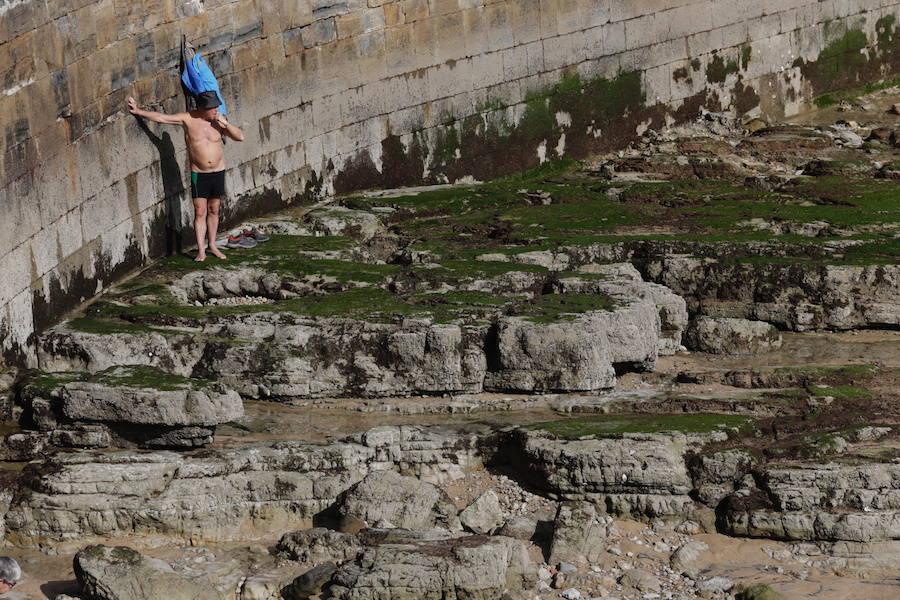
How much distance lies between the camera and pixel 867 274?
36.4 ft

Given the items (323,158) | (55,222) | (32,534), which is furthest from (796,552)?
(323,158)

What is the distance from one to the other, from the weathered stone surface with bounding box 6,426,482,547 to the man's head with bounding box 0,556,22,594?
555 mm

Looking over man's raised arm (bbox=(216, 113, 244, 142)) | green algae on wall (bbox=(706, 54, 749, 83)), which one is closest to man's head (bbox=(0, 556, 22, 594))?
man's raised arm (bbox=(216, 113, 244, 142))

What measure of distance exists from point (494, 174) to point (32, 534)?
25.2 feet

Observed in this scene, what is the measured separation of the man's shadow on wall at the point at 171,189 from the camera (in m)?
A: 11.9

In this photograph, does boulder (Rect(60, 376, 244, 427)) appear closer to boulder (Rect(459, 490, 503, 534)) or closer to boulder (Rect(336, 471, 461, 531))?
boulder (Rect(336, 471, 461, 531))

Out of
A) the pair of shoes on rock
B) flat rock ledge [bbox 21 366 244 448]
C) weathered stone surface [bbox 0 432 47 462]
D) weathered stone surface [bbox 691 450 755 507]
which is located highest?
the pair of shoes on rock

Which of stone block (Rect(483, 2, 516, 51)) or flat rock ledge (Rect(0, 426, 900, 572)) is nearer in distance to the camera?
flat rock ledge (Rect(0, 426, 900, 572))

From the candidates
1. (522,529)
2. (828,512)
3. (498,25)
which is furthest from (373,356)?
(498,25)

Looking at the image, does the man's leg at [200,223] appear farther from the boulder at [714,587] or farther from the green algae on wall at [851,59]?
the green algae on wall at [851,59]

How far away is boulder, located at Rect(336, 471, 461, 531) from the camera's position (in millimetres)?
8766

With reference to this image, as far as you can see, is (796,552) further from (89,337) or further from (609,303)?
(89,337)

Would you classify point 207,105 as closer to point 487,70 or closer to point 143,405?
point 143,405

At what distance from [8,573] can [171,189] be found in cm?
488
